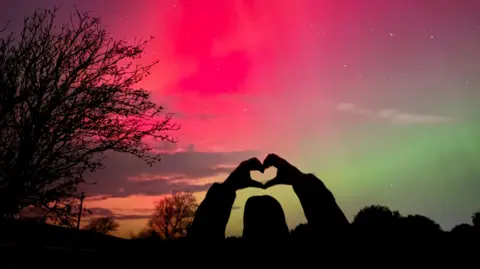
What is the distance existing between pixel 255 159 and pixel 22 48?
38.3ft

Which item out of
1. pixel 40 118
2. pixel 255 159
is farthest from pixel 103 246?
pixel 255 159

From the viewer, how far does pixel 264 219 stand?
18312 mm

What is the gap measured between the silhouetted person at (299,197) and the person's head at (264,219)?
93mm

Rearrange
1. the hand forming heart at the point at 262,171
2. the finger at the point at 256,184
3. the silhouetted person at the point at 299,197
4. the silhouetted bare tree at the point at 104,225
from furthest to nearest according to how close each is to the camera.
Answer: the silhouetted bare tree at the point at 104,225, the finger at the point at 256,184, the hand forming heart at the point at 262,171, the silhouetted person at the point at 299,197

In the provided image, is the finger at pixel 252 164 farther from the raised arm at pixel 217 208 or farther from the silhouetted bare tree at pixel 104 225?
the silhouetted bare tree at pixel 104 225

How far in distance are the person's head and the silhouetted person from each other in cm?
9

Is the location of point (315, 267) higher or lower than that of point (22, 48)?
lower

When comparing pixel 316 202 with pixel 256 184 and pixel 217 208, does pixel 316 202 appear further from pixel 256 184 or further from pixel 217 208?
pixel 217 208

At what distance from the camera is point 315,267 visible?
10914 millimetres

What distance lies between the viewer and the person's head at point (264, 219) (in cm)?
1810

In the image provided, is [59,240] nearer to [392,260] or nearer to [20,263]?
[20,263]

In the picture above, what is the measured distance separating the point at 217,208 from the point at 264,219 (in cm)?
219

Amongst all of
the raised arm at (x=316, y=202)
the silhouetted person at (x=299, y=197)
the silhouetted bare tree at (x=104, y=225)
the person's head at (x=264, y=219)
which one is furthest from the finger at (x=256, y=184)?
the silhouetted bare tree at (x=104, y=225)

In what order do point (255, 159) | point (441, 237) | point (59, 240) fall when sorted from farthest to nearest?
point (255, 159) → point (441, 237) → point (59, 240)
